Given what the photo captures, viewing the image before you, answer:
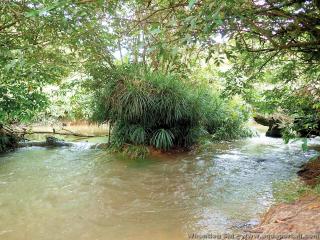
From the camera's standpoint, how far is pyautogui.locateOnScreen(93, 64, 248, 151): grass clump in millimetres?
8461

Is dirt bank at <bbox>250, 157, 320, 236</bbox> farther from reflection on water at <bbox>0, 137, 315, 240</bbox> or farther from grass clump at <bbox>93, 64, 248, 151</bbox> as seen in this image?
grass clump at <bbox>93, 64, 248, 151</bbox>

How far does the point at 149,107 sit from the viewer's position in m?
8.47

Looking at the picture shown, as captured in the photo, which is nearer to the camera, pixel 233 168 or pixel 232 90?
pixel 232 90

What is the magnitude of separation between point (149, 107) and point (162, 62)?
203 cm

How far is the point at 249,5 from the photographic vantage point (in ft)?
13.5

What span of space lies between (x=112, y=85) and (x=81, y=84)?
100 cm

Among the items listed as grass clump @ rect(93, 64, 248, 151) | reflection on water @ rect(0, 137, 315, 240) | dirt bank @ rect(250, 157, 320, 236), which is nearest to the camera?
dirt bank @ rect(250, 157, 320, 236)

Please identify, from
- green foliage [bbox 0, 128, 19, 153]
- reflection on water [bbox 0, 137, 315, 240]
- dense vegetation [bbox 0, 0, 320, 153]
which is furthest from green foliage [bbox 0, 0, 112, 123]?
green foliage [bbox 0, 128, 19, 153]

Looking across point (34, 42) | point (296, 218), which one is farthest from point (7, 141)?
point (296, 218)

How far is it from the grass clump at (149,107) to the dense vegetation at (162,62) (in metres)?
0.03

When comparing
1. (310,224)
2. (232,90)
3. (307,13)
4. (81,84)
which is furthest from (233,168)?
(81,84)

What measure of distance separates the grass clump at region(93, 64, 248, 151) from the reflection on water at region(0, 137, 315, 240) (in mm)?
781

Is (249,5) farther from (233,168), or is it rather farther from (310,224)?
(233,168)

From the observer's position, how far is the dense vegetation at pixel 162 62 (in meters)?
4.07
